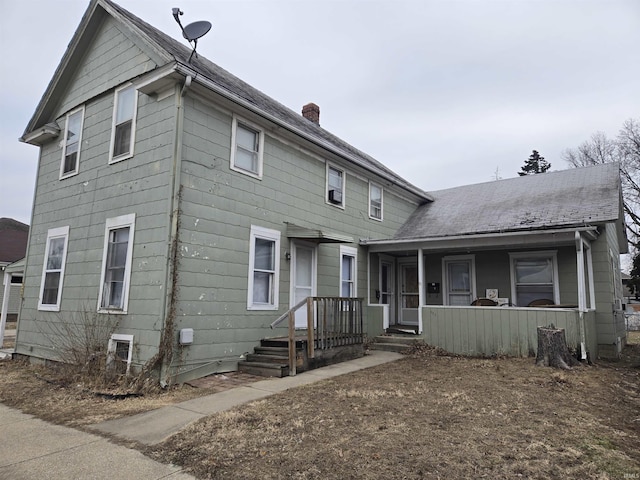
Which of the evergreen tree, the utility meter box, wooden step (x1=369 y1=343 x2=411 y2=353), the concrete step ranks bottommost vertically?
the concrete step

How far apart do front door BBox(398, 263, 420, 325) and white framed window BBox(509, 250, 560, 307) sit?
305cm

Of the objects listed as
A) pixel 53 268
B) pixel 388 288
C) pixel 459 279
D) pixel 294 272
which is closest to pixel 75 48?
pixel 53 268

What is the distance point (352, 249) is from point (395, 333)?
2.71 metres

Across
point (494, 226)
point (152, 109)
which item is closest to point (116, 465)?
point (152, 109)

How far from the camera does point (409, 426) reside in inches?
177

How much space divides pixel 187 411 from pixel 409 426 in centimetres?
281

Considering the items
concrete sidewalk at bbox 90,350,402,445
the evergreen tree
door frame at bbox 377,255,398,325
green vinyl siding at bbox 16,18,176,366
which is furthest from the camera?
the evergreen tree

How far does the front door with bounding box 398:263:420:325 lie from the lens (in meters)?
13.5

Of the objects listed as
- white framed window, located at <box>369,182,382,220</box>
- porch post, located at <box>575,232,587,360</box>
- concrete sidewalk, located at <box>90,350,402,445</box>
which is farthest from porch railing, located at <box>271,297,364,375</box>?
porch post, located at <box>575,232,587,360</box>

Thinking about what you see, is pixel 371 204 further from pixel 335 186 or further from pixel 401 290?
pixel 401 290

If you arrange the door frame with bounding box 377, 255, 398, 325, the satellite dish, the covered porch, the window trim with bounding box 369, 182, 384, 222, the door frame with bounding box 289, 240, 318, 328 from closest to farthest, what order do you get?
the satellite dish
the covered porch
the door frame with bounding box 289, 240, 318, 328
the window trim with bounding box 369, 182, 384, 222
the door frame with bounding box 377, 255, 398, 325

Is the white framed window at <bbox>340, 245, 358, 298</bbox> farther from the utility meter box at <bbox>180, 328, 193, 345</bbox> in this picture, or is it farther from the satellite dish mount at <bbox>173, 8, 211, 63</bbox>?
the satellite dish mount at <bbox>173, 8, 211, 63</bbox>

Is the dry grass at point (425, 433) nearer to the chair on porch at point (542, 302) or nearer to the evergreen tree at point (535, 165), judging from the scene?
the chair on porch at point (542, 302)

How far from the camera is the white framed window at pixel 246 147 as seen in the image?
27.8 ft
